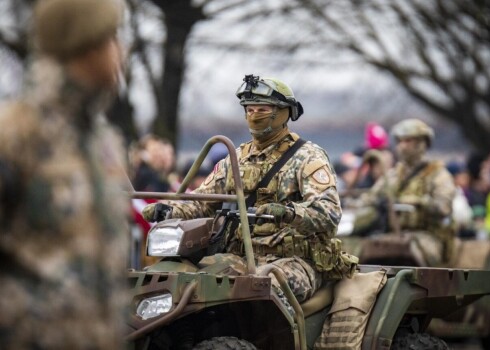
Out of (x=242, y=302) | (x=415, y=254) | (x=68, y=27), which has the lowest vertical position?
(x=415, y=254)

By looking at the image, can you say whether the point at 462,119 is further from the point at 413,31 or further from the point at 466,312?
the point at 466,312

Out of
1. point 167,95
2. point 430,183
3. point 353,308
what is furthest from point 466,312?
point 167,95

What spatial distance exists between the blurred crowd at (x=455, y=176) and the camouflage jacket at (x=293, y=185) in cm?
→ 509

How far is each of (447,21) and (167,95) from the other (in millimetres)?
7895

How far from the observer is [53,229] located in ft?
14.0

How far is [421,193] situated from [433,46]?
44.5 ft

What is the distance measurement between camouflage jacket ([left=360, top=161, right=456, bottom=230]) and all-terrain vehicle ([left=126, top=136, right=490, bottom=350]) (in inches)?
176

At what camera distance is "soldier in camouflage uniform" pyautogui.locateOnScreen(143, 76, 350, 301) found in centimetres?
806

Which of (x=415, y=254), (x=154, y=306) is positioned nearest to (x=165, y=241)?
(x=154, y=306)

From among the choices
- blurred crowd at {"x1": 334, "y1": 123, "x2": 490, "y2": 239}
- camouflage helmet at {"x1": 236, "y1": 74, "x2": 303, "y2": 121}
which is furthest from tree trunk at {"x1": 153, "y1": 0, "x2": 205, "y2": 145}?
camouflage helmet at {"x1": 236, "y1": 74, "x2": 303, "y2": 121}

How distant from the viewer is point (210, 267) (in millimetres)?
7953

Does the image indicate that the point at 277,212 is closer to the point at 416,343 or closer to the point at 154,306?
the point at 154,306

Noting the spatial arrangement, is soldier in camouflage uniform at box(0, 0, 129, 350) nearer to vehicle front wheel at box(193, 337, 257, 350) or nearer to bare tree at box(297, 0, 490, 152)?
vehicle front wheel at box(193, 337, 257, 350)

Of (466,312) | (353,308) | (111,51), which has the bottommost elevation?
(466,312)
